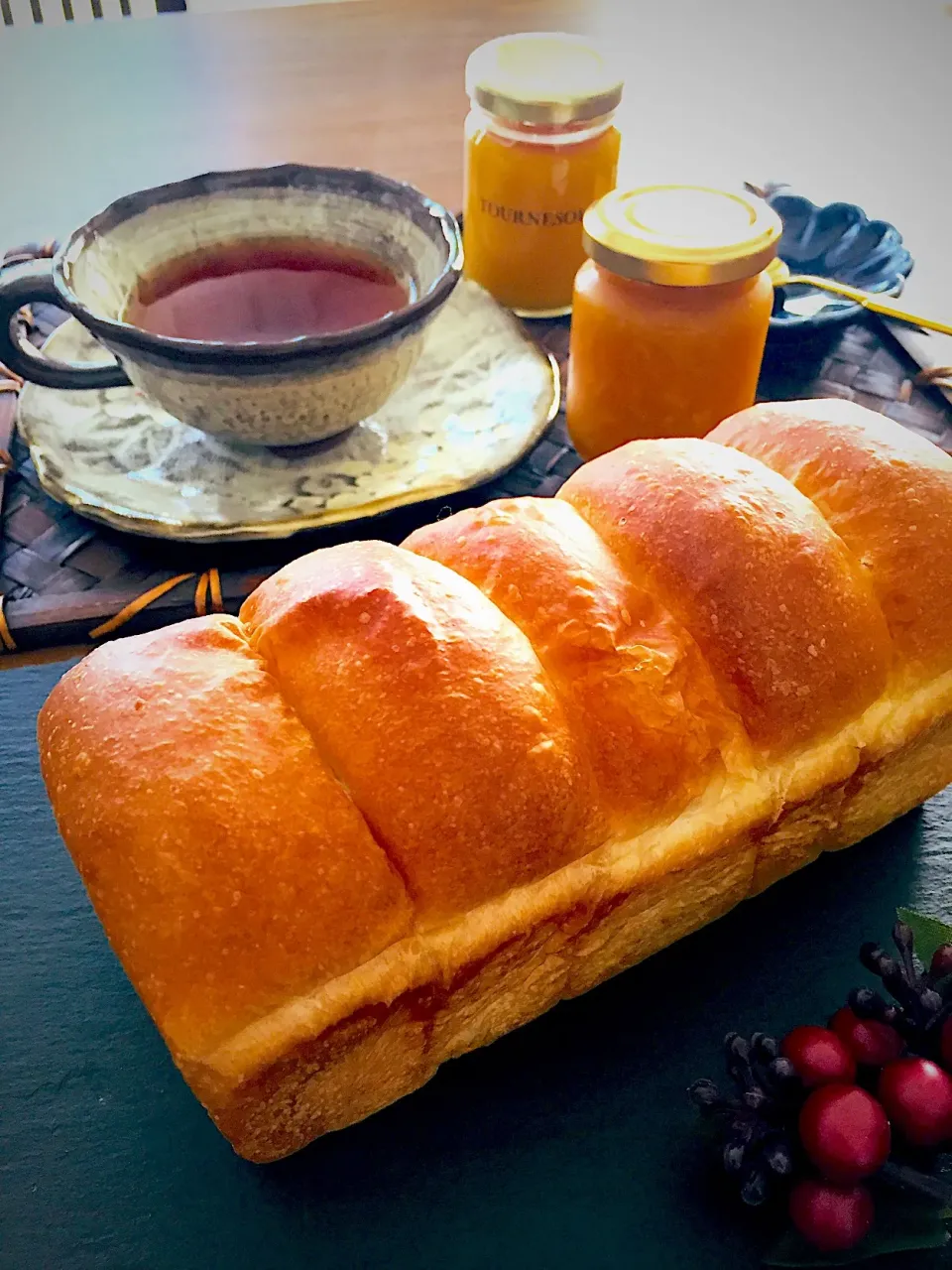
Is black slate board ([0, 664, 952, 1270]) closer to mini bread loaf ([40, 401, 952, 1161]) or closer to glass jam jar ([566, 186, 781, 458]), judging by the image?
mini bread loaf ([40, 401, 952, 1161])

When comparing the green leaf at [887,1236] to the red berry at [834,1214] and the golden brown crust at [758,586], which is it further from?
the golden brown crust at [758,586]

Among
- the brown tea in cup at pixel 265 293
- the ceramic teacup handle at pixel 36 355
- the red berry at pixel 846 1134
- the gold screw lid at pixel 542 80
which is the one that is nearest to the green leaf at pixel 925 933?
the red berry at pixel 846 1134

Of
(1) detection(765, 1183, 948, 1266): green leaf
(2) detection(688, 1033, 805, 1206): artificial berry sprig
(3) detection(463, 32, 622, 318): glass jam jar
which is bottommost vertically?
(1) detection(765, 1183, 948, 1266): green leaf

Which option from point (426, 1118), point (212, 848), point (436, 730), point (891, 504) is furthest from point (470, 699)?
point (891, 504)

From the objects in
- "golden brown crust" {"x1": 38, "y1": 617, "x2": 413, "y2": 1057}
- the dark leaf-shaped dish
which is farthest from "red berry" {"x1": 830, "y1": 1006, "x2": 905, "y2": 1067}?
the dark leaf-shaped dish

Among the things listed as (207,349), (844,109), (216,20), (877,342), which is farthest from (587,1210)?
(216,20)

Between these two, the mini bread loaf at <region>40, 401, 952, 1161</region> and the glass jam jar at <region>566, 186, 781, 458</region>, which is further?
the glass jam jar at <region>566, 186, 781, 458</region>

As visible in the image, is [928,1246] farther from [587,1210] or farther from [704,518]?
[704,518]
